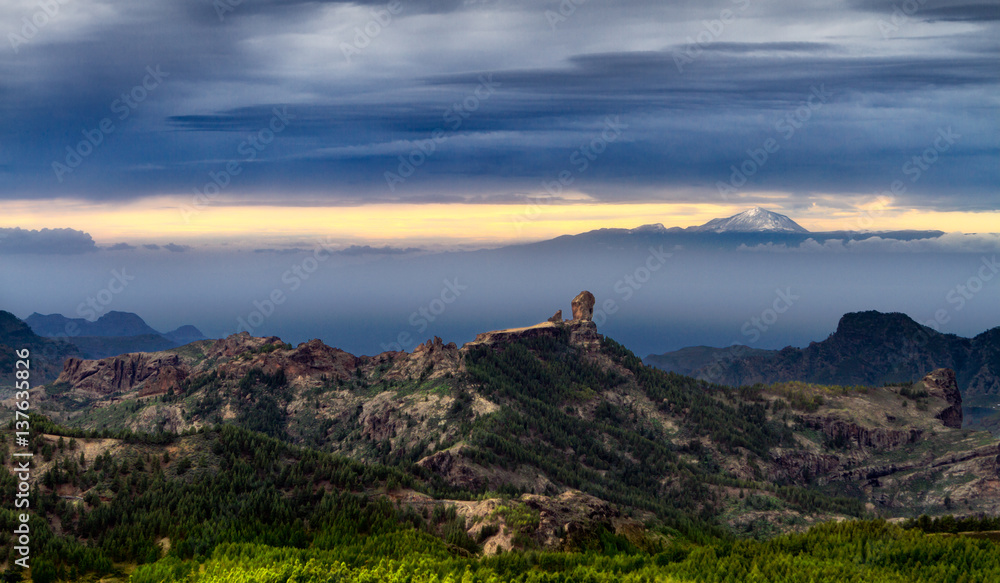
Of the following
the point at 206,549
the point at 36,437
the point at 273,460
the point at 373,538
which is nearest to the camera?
the point at 206,549

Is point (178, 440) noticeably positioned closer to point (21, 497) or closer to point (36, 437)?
point (36, 437)

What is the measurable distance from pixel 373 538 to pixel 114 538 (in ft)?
129

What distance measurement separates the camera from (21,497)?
369ft

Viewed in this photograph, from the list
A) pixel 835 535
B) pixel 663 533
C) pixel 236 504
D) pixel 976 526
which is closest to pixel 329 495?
pixel 236 504

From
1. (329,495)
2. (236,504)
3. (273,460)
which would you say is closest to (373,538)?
(329,495)

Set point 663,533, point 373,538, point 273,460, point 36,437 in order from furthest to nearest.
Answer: point 663,533 < point 273,460 < point 36,437 < point 373,538

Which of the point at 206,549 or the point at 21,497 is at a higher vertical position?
the point at 21,497

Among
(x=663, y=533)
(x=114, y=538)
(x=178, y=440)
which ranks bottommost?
(x=663, y=533)

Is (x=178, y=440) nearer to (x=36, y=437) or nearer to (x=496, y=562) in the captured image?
(x=36, y=437)

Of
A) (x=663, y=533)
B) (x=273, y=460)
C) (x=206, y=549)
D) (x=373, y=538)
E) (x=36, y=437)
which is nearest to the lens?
(x=206, y=549)

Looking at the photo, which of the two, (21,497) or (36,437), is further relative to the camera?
(36,437)

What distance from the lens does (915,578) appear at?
11194 cm

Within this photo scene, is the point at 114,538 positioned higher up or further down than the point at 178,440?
further down

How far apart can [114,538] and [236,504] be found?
2022 centimetres
